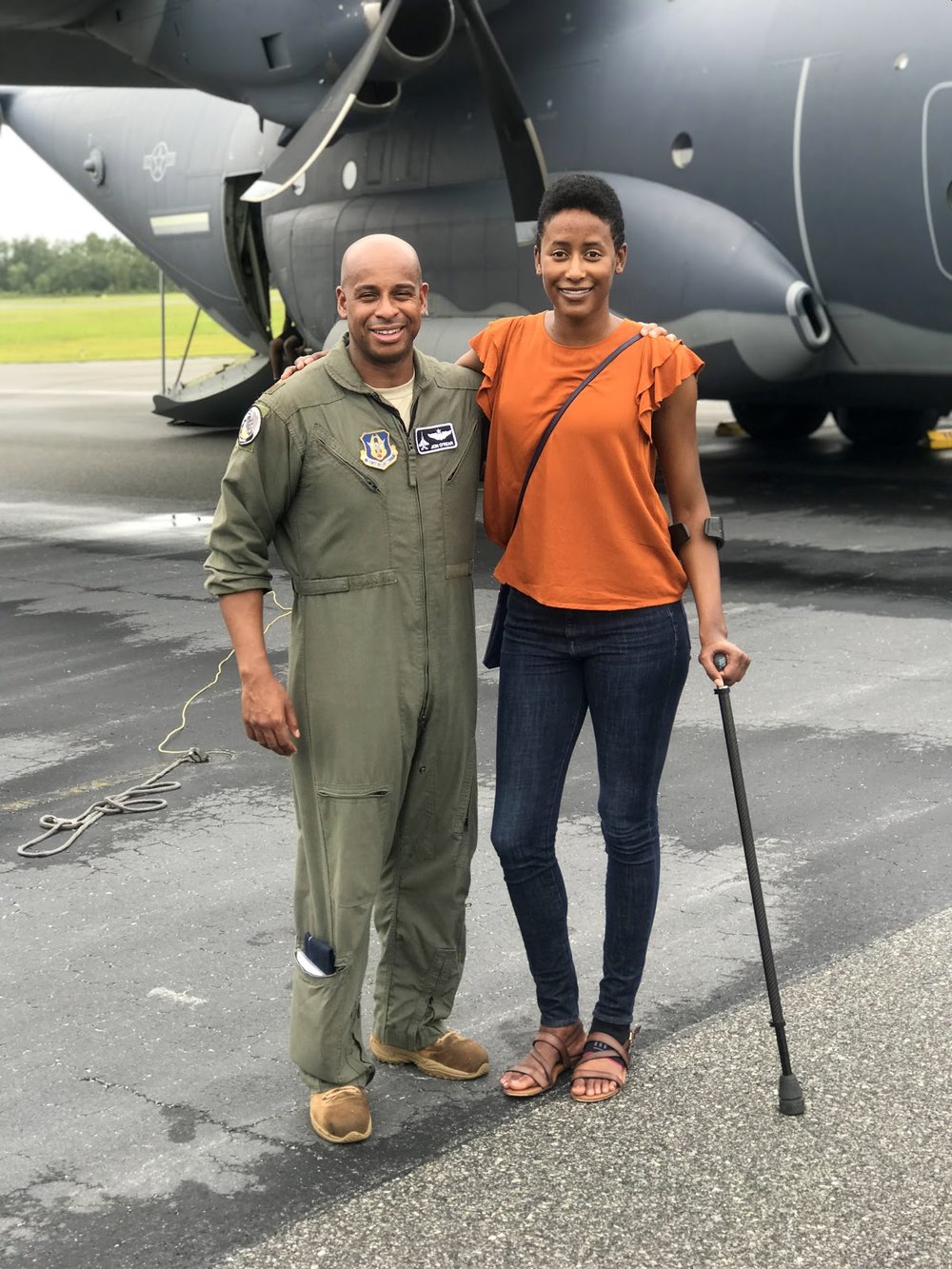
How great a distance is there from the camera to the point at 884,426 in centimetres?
1406

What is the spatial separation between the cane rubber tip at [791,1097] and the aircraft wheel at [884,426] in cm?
1158

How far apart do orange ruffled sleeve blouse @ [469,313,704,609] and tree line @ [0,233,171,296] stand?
262ft

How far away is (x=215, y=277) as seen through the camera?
52.3 feet

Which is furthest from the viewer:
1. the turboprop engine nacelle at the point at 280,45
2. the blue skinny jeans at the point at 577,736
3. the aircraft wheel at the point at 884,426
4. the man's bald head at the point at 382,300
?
the aircraft wheel at the point at 884,426

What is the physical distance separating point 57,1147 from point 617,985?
1146 mm

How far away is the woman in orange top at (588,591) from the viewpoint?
3.11m

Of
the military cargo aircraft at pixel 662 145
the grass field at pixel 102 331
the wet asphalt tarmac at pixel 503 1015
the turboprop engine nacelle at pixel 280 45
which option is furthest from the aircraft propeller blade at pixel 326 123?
the grass field at pixel 102 331

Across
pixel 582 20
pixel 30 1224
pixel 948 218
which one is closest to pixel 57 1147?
pixel 30 1224

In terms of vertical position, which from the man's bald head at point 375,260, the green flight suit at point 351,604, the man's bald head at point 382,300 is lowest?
the green flight suit at point 351,604

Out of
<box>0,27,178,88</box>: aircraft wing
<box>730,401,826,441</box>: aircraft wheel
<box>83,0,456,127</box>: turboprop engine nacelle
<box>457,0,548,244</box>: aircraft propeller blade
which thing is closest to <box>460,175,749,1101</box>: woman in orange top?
<box>83,0,456,127</box>: turboprop engine nacelle

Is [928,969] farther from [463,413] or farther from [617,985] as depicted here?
[463,413]

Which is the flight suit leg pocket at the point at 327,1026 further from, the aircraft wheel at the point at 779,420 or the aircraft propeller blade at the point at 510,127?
the aircraft wheel at the point at 779,420

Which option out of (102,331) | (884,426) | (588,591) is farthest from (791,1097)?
(102,331)

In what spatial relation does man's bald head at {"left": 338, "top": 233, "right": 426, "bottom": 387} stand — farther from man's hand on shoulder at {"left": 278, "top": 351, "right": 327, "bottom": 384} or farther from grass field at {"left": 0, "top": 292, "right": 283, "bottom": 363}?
grass field at {"left": 0, "top": 292, "right": 283, "bottom": 363}
